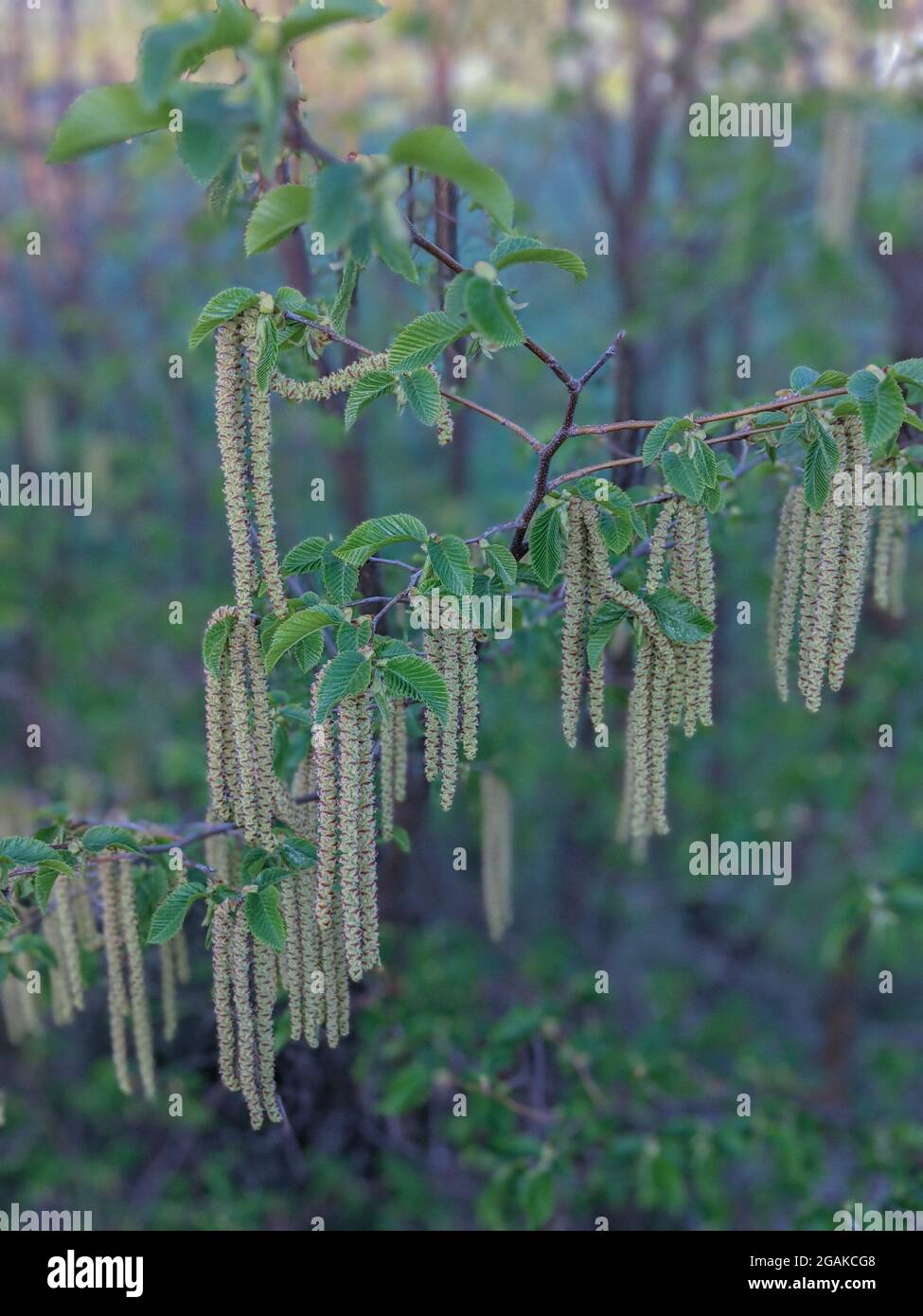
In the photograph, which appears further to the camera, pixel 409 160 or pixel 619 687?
pixel 619 687

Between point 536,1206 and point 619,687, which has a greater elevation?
point 619,687

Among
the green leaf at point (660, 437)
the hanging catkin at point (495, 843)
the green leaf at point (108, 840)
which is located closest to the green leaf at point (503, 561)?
the green leaf at point (660, 437)

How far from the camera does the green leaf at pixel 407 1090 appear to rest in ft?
8.81

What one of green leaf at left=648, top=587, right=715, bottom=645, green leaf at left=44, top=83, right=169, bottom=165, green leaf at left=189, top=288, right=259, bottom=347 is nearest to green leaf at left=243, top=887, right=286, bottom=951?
green leaf at left=648, top=587, right=715, bottom=645

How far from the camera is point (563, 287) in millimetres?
6238

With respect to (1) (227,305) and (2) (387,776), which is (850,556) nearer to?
(2) (387,776)

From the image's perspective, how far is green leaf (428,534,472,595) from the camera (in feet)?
5.11

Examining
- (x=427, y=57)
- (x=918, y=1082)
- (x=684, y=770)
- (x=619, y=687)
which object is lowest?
(x=918, y=1082)

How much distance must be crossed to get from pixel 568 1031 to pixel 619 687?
1273 millimetres

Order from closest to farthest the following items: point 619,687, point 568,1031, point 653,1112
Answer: point 619,687 < point 653,1112 < point 568,1031

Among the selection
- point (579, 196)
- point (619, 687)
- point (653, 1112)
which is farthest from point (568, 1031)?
point (579, 196)

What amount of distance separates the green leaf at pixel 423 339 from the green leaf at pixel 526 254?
0.34 feet
